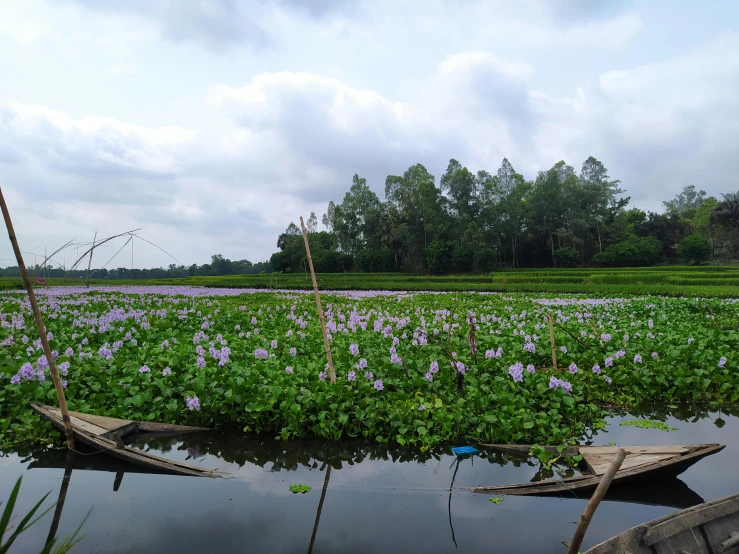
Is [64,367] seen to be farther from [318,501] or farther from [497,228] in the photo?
[497,228]

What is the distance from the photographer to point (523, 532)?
3.32 meters

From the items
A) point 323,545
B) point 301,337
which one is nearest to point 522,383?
point 323,545

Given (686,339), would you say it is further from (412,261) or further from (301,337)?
(412,261)

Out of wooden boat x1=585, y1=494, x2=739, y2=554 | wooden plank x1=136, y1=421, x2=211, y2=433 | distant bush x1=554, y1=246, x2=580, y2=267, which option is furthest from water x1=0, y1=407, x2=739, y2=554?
distant bush x1=554, y1=246, x2=580, y2=267

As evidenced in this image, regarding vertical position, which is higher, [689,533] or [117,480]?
[689,533]

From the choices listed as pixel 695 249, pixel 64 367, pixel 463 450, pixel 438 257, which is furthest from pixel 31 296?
pixel 695 249

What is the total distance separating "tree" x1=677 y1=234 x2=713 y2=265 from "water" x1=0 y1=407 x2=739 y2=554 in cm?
4506

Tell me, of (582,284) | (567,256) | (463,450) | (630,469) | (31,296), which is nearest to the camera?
(630,469)

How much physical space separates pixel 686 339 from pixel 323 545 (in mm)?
7329

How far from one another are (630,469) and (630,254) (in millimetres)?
43405

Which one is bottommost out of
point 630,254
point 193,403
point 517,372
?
point 193,403

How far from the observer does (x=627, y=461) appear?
380 centimetres

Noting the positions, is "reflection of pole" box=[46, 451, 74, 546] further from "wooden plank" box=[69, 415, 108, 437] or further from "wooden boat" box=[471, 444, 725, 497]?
"wooden boat" box=[471, 444, 725, 497]

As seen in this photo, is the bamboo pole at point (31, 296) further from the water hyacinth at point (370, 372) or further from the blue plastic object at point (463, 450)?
the blue plastic object at point (463, 450)
